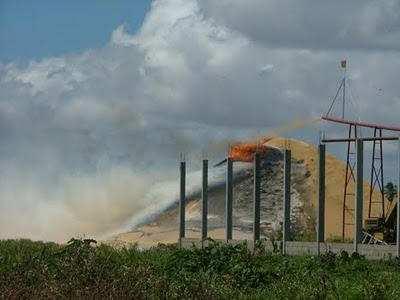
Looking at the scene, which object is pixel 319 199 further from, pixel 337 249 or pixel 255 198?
pixel 255 198

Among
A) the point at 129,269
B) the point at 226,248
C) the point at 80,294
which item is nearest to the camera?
the point at 80,294

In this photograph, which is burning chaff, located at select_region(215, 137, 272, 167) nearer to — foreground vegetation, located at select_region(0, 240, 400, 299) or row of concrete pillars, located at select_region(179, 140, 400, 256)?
row of concrete pillars, located at select_region(179, 140, 400, 256)

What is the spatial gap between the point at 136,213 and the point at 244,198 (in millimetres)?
7387

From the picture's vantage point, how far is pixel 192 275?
2266cm

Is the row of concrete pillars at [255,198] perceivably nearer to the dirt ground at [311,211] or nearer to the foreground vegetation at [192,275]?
the foreground vegetation at [192,275]

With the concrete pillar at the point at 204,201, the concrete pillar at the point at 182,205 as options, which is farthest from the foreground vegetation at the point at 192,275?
the concrete pillar at the point at 182,205

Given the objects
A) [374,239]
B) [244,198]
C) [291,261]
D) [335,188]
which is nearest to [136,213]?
[244,198]

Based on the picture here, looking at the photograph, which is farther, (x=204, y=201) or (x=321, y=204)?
(x=204, y=201)

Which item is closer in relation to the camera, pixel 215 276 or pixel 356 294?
pixel 356 294

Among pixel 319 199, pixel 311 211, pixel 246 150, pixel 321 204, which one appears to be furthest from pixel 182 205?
pixel 311 211

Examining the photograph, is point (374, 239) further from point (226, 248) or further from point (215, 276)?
point (215, 276)

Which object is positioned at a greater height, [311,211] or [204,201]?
[204,201]

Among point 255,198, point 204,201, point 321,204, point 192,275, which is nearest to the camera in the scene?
point 192,275

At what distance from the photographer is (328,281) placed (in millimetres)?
20125
